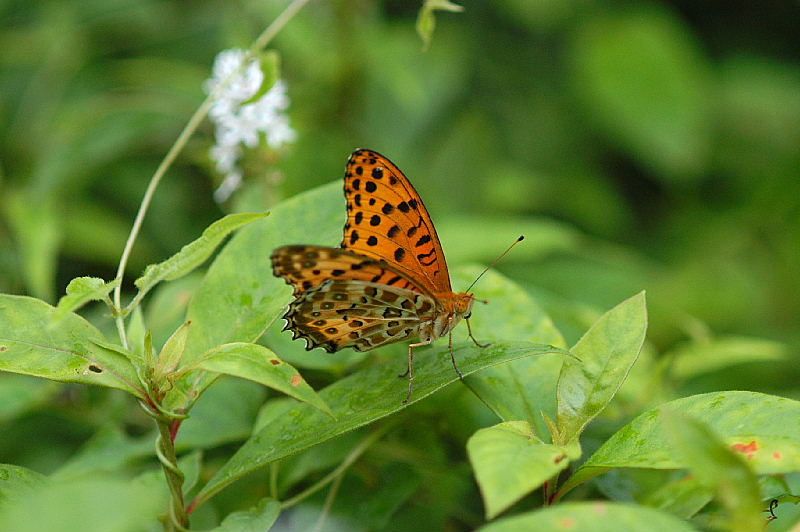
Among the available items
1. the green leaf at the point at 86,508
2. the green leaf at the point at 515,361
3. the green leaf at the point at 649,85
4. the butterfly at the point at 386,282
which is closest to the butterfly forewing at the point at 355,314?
the butterfly at the point at 386,282

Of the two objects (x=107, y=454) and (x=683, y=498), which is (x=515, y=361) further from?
(x=107, y=454)

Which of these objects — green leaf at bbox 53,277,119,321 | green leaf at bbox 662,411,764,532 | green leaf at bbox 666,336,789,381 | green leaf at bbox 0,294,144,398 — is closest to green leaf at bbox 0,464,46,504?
green leaf at bbox 0,294,144,398

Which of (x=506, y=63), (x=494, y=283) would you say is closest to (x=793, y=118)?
(x=506, y=63)

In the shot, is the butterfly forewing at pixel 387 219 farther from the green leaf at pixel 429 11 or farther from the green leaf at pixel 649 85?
the green leaf at pixel 649 85

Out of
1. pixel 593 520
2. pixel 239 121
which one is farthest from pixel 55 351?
pixel 239 121

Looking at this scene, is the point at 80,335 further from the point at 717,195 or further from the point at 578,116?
the point at 717,195

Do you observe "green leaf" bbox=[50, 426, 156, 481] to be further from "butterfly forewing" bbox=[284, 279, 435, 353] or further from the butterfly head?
the butterfly head

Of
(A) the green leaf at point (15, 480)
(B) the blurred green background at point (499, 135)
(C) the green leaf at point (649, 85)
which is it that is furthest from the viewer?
(C) the green leaf at point (649, 85)
